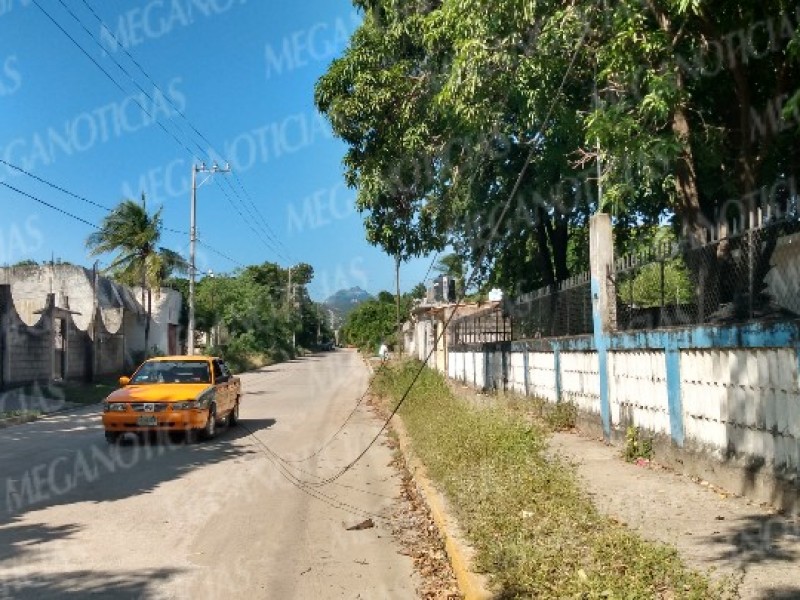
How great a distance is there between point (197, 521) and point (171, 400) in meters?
5.50

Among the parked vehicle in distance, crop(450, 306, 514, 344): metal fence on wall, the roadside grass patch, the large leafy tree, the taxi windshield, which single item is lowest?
the roadside grass patch

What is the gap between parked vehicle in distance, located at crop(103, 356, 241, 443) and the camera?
489 inches

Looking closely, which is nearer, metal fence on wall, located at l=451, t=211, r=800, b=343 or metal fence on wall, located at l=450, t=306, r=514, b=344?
metal fence on wall, located at l=451, t=211, r=800, b=343

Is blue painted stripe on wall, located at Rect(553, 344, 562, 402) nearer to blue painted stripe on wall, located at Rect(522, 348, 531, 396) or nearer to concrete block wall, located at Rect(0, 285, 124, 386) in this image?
blue painted stripe on wall, located at Rect(522, 348, 531, 396)

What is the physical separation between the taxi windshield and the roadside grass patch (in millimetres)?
6079

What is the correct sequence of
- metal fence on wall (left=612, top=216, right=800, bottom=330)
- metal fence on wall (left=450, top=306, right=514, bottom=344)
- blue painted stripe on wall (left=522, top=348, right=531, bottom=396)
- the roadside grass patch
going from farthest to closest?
1. metal fence on wall (left=450, top=306, right=514, bottom=344)
2. blue painted stripe on wall (left=522, top=348, right=531, bottom=396)
3. metal fence on wall (left=612, top=216, right=800, bottom=330)
4. the roadside grass patch

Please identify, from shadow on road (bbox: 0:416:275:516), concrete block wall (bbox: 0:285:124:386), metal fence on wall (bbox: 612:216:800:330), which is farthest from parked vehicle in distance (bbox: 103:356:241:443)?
concrete block wall (bbox: 0:285:124:386)

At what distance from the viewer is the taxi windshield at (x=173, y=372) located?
13.9m

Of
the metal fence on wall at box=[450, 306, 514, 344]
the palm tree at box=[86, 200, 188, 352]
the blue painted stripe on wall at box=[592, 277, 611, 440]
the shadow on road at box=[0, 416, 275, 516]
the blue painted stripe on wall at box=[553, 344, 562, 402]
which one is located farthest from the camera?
the palm tree at box=[86, 200, 188, 352]

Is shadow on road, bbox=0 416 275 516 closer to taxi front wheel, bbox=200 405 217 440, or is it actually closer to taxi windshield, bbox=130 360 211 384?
A: taxi front wheel, bbox=200 405 217 440

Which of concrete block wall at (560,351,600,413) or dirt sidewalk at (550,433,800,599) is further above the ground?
concrete block wall at (560,351,600,413)

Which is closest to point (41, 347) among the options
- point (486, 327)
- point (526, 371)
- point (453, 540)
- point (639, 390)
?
point (486, 327)

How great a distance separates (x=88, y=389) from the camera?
28031mm

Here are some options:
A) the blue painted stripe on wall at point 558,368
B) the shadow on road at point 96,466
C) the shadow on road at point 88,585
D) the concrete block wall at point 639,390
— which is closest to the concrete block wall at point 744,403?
the concrete block wall at point 639,390
